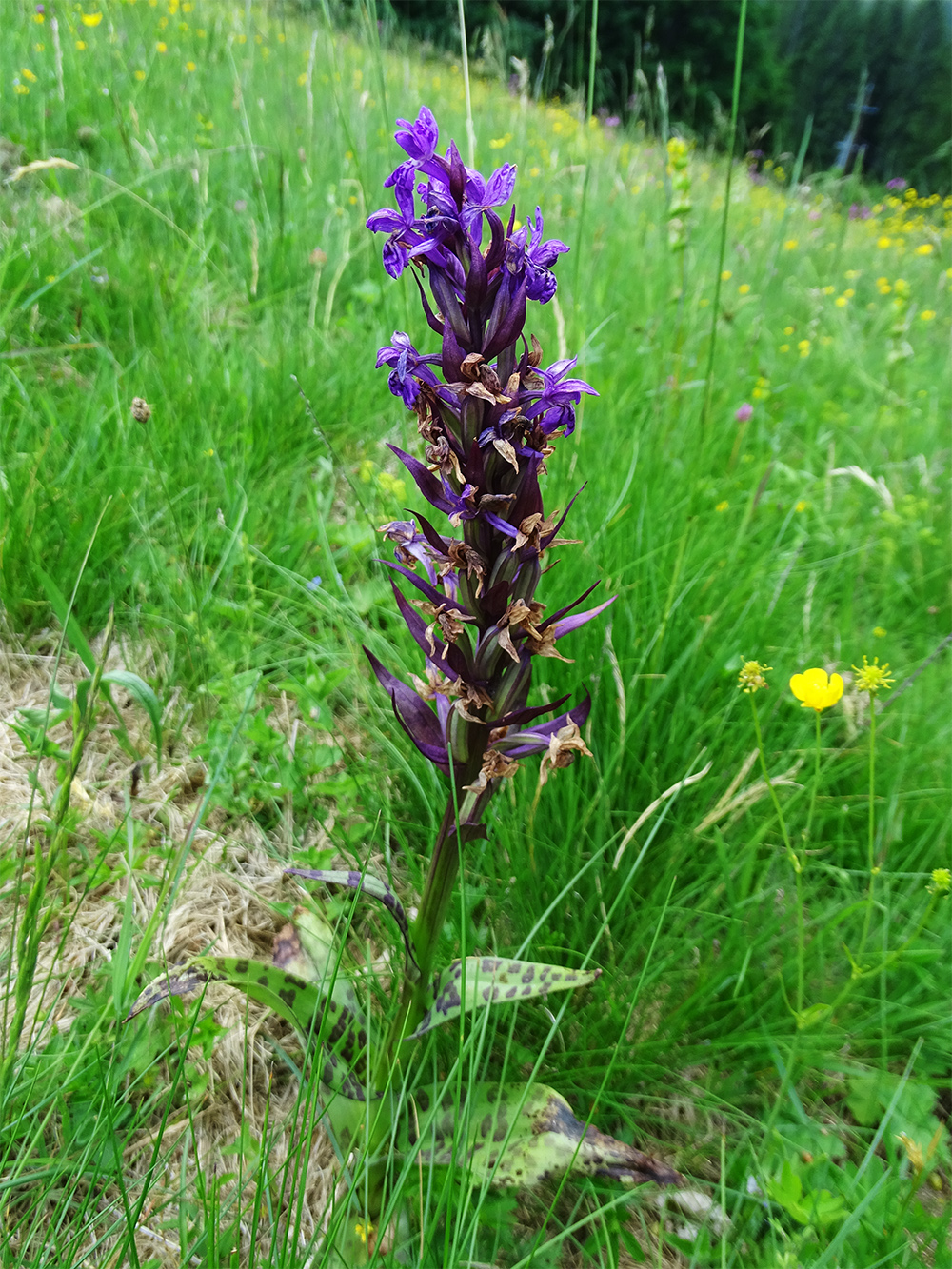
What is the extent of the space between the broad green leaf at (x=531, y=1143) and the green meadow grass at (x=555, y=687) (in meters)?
0.05

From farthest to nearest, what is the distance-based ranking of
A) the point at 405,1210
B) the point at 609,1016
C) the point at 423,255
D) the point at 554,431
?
the point at 609,1016, the point at 405,1210, the point at 554,431, the point at 423,255

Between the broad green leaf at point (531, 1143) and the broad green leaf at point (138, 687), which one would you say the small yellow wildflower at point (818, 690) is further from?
the broad green leaf at point (138, 687)

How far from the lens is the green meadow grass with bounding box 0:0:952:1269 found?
1140 millimetres

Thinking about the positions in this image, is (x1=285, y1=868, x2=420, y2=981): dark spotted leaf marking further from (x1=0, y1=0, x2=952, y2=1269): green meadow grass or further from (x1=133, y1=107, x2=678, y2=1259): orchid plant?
(x1=0, y1=0, x2=952, y2=1269): green meadow grass

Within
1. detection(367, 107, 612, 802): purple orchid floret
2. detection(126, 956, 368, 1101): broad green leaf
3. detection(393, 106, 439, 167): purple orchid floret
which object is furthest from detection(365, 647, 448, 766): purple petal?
detection(393, 106, 439, 167): purple orchid floret

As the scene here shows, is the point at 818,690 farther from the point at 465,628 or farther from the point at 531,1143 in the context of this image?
the point at 531,1143

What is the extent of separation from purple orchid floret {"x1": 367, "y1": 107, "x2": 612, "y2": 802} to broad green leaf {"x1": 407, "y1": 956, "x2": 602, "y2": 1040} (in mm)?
260

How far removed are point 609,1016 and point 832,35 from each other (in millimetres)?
48643

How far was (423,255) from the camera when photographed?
3.03 ft

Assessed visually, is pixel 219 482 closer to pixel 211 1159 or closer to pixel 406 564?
pixel 406 564

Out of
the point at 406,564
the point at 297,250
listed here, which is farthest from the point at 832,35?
the point at 406,564

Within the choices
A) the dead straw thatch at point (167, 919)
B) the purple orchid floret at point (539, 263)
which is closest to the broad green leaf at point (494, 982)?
the dead straw thatch at point (167, 919)

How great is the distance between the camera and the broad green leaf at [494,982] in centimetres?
105

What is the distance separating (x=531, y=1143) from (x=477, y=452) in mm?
1032
